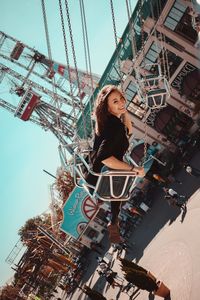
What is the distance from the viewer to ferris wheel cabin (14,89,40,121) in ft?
125

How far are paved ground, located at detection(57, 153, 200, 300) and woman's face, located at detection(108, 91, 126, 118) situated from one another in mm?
7591

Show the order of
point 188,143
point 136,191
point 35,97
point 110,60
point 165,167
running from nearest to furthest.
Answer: point 188,143 → point 165,167 → point 136,191 → point 110,60 → point 35,97

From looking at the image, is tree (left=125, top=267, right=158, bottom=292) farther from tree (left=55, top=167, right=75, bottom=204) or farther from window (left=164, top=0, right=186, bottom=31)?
tree (left=55, top=167, right=75, bottom=204)

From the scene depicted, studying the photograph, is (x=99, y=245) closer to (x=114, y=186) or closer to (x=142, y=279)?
(x=142, y=279)

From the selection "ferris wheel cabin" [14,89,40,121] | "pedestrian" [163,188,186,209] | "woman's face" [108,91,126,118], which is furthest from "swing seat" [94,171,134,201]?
"ferris wheel cabin" [14,89,40,121]

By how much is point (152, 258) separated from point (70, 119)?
1062 inches

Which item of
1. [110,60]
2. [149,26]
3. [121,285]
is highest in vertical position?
[149,26]

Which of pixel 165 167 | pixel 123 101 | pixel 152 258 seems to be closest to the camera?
pixel 123 101

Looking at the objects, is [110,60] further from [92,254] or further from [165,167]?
[92,254]

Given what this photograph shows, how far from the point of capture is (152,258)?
15.0 meters

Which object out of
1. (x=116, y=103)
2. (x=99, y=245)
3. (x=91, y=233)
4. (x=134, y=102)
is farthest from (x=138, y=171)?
(x=91, y=233)

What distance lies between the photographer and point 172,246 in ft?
44.7

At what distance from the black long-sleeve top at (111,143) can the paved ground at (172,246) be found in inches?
284

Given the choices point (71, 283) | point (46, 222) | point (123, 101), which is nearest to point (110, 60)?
point (71, 283)
